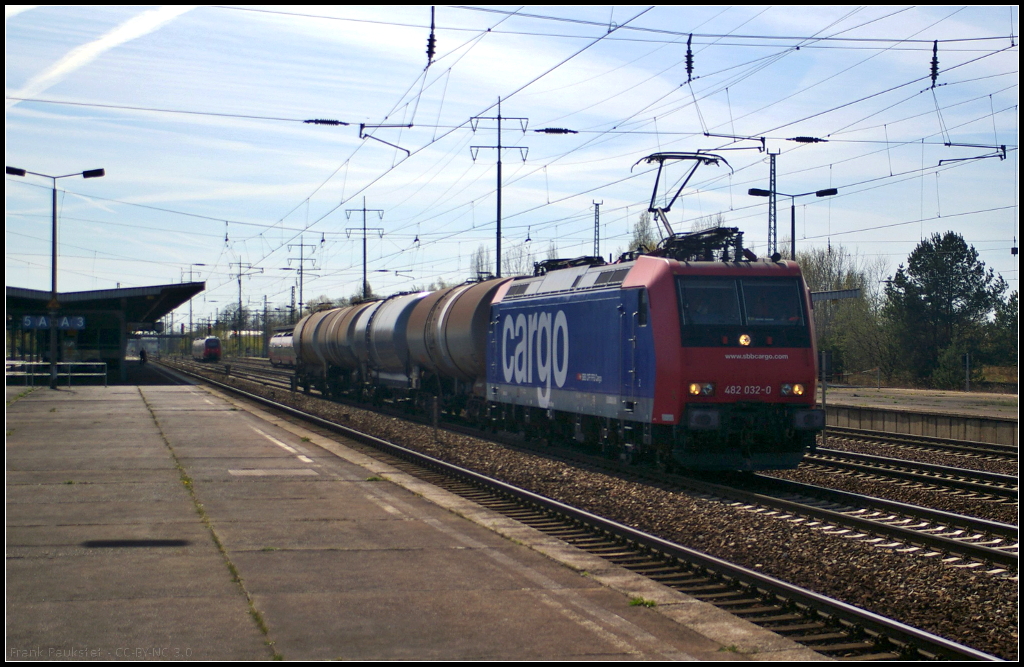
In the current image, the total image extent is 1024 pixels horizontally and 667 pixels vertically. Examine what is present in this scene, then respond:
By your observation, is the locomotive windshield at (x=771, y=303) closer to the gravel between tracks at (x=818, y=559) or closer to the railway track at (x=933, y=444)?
the gravel between tracks at (x=818, y=559)

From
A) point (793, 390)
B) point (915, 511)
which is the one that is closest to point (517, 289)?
point (793, 390)

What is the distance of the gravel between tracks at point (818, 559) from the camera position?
724 cm

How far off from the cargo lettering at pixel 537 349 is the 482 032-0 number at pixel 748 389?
163 inches

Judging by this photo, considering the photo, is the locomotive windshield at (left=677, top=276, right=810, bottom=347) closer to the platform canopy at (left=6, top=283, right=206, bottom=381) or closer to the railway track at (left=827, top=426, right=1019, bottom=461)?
the railway track at (left=827, top=426, right=1019, bottom=461)

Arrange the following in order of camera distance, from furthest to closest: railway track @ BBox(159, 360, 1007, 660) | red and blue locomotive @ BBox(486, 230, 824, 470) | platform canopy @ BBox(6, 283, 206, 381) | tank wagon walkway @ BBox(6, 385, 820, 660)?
platform canopy @ BBox(6, 283, 206, 381) → red and blue locomotive @ BBox(486, 230, 824, 470) → railway track @ BBox(159, 360, 1007, 660) → tank wagon walkway @ BBox(6, 385, 820, 660)

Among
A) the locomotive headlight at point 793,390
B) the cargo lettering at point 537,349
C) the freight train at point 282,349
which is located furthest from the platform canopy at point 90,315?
the locomotive headlight at point 793,390

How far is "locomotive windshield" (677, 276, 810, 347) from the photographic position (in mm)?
14211

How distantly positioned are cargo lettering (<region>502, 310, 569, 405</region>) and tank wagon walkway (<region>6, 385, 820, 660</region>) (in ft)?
15.3

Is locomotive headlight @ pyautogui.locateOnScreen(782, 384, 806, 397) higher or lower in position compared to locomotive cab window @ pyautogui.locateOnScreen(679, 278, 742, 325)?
lower

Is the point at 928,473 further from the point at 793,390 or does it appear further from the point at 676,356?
the point at 676,356

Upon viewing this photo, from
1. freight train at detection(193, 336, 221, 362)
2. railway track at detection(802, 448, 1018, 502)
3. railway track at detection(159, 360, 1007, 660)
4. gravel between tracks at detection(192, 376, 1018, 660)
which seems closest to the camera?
railway track at detection(159, 360, 1007, 660)

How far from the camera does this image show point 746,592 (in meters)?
8.08

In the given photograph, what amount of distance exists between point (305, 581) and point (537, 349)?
11499 mm

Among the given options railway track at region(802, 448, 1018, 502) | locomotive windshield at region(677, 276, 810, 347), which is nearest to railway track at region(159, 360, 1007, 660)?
locomotive windshield at region(677, 276, 810, 347)
